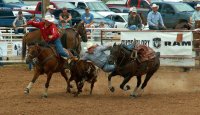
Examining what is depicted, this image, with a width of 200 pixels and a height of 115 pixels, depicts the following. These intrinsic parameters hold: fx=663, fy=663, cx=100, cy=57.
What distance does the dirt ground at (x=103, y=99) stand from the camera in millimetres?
12633

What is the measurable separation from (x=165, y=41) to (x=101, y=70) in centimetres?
384

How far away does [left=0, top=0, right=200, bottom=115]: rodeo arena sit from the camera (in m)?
13.5

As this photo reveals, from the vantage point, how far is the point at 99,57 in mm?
14930

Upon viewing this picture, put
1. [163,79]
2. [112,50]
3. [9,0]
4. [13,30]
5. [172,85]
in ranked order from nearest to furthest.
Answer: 1. [112,50]
2. [172,85]
3. [163,79]
4. [13,30]
5. [9,0]

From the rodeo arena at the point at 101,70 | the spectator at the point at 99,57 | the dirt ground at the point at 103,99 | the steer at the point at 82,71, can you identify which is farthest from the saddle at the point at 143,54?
the steer at the point at 82,71

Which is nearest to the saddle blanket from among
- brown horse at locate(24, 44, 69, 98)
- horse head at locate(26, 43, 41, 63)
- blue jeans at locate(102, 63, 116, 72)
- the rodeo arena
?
the rodeo arena

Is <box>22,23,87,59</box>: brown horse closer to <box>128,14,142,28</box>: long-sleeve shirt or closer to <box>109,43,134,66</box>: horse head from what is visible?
<box>128,14,142,28</box>: long-sleeve shirt

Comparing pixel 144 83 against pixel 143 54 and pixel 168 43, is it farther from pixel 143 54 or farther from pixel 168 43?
pixel 168 43

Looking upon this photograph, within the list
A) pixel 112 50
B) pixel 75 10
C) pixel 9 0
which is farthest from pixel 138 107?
pixel 9 0

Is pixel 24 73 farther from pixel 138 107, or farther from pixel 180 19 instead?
pixel 180 19

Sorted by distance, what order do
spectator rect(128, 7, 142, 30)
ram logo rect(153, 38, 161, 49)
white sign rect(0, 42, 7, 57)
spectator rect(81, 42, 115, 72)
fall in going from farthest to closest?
spectator rect(128, 7, 142, 30), white sign rect(0, 42, 7, 57), ram logo rect(153, 38, 161, 49), spectator rect(81, 42, 115, 72)

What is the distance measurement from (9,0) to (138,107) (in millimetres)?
25108

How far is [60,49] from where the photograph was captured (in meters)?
15.1

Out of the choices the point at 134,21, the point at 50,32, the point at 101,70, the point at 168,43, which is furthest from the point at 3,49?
the point at 50,32
